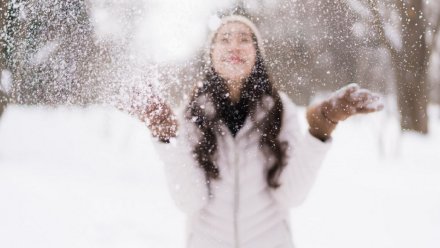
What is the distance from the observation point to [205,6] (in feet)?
1.22

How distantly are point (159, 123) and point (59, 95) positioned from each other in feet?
0.33

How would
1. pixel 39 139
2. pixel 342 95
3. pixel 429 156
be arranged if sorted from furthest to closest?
1. pixel 429 156
2. pixel 39 139
3. pixel 342 95

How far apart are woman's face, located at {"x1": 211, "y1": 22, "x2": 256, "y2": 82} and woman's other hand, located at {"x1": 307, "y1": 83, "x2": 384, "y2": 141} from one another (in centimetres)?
7

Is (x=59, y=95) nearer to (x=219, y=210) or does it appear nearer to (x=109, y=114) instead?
(x=109, y=114)

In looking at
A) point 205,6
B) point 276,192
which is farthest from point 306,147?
point 205,6

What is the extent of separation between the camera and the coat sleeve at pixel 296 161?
38 centimetres

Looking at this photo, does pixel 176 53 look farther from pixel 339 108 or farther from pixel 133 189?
pixel 133 189

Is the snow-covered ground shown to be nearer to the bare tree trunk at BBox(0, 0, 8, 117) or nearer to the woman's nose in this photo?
the bare tree trunk at BBox(0, 0, 8, 117)

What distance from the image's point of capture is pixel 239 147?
402 mm

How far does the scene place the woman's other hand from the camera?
0.32 metres

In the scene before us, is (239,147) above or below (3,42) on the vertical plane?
below

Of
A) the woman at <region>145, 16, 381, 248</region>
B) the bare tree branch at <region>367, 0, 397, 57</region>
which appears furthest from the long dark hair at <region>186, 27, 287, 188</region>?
the bare tree branch at <region>367, 0, 397, 57</region>

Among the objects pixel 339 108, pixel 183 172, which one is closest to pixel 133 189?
pixel 183 172

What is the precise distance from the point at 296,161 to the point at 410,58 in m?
0.15
